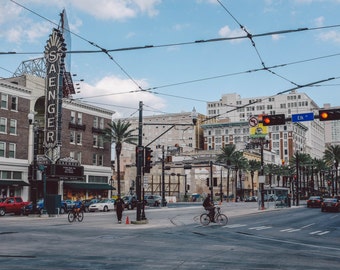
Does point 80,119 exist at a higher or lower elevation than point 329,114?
higher

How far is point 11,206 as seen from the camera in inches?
1689

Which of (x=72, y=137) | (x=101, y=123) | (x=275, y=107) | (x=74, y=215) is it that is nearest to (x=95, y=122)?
(x=101, y=123)

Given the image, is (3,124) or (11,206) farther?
(3,124)

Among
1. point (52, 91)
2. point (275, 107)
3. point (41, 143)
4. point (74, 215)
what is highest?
point (275, 107)

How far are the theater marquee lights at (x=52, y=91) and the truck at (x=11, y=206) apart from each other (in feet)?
35.0

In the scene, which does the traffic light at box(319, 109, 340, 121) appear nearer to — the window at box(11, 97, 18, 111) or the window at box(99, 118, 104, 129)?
the window at box(11, 97, 18, 111)

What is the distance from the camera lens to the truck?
41.9 meters

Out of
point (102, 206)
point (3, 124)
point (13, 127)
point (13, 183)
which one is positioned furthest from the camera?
point (13, 127)

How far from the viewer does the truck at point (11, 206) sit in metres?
41.9

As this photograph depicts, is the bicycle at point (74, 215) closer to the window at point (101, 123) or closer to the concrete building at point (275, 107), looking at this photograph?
the window at point (101, 123)

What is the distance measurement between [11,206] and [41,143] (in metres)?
19.0

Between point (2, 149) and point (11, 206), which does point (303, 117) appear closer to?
point (11, 206)

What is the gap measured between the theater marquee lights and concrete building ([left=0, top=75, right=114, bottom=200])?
6.98 ft

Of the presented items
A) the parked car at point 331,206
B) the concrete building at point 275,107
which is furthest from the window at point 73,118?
the concrete building at point 275,107
